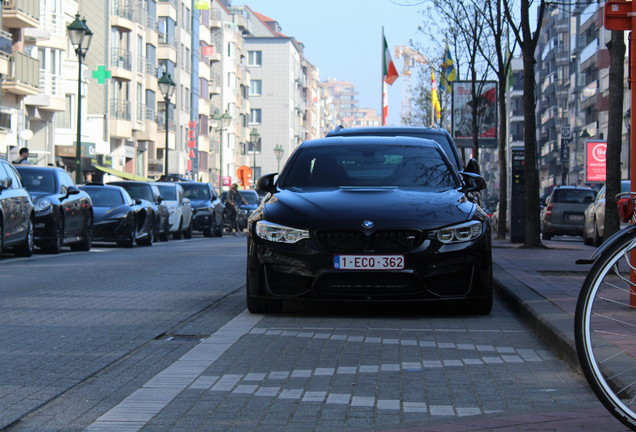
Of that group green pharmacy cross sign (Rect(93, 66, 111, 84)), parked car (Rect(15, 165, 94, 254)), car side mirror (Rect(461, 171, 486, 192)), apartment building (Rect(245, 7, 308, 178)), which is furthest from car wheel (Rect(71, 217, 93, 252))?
apartment building (Rect(245, 7, 308, 178))

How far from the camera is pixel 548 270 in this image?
15250 mm

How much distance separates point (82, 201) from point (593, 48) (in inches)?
2977

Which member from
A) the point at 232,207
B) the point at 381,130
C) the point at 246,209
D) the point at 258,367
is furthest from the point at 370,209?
the point at 246,209

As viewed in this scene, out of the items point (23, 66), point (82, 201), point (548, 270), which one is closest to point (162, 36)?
point (23, 66)

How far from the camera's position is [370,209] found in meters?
10.3

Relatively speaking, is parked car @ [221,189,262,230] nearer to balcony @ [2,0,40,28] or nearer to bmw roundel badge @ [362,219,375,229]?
balcony @ [2,0,40,28]

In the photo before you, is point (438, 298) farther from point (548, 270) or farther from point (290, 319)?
point (548, 270)

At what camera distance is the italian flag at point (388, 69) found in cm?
7762

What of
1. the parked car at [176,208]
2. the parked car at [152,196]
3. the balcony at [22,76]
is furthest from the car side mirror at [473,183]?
the balcony at [22,76]

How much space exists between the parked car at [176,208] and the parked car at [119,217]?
538cm

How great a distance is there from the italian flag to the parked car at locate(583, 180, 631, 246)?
153ft

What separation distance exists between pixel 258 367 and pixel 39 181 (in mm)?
17511

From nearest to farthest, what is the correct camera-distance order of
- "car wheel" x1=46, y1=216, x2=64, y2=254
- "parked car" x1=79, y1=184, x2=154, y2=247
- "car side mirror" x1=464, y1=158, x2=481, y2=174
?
"car side mirror" x1=464, y1=158, x2=481, y2=174, "car wheel" x1=46, y1=216, x2=64, y2=254, "parked car" x1=79, y1=184, x2=154, y2=247

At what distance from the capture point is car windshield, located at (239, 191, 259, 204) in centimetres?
5738
